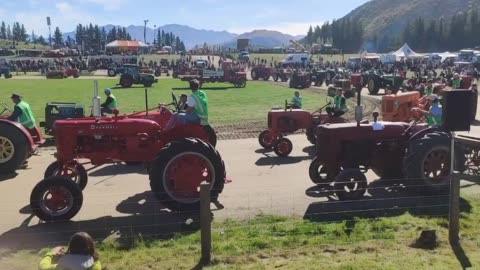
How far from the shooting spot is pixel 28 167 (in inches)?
462

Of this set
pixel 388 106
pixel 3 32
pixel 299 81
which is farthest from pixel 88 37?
pixel 388 106

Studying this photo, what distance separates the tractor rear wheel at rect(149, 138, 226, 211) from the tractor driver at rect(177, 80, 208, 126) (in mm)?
666

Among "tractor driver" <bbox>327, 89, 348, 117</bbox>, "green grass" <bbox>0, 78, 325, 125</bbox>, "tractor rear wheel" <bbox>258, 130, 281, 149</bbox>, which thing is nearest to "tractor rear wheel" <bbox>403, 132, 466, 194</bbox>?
"tractor driver" <bbox>327, 89, 348, 117</bbox>

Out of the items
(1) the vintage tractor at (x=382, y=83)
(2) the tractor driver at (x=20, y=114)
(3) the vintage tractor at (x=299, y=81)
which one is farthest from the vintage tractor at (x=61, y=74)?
(2) the tractor driver at (x=20, y=114)

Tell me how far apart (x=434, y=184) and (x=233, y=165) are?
175 inches

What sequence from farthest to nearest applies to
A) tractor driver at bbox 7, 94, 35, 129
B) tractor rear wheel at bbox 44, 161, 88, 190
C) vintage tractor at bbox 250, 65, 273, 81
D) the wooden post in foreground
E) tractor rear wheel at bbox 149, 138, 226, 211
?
1. vintage tractor at bbox 250, 65, 273, 81
2. tractor driver at bbox 7, 94, 35, 129
3. tractor rear wheel at bbox 44, 161, 88, 190
4. tractor rear wheel at bbox 149, 138, 226, 211
5. the wooden post in foreground

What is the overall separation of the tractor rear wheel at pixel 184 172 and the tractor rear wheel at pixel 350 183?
191 cm

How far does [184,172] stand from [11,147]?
455 centimetres

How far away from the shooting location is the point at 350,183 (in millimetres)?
8844

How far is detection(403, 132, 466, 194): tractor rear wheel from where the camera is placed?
886cm

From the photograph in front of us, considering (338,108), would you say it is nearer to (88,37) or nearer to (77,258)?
(77,258)

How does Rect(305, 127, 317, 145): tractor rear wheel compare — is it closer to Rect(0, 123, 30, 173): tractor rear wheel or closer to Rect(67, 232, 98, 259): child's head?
Rect(0, 123, 30, 173): tractor rear wheel

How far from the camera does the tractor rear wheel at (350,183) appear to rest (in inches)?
344

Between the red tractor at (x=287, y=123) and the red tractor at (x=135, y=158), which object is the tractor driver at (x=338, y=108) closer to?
the red tractor at (x=287, y=123)
